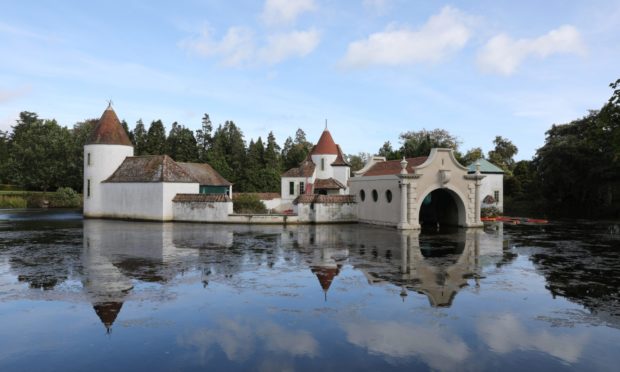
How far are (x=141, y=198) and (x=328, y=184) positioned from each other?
18342 millimetres

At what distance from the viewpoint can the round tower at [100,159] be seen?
4025 cm

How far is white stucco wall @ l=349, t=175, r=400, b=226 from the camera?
104ft

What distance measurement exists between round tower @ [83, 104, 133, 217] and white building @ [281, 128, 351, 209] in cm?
1609

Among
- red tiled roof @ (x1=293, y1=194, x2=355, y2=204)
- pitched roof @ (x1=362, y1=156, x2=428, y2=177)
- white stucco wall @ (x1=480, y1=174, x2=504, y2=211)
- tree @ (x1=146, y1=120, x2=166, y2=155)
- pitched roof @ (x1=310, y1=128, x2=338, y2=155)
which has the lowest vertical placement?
red tiled roof @ (x1=293, y1=194, x2=355, y2=204)

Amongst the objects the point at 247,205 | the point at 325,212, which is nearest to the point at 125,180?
the point at 247,205

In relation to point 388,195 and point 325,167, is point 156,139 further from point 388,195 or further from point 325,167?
point 388,195

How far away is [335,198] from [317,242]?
→ 42.0 feet

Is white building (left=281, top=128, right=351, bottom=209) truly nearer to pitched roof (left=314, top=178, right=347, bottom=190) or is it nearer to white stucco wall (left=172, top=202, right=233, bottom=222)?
pitched roof (left=314, top=178, right=347, bottom=190)

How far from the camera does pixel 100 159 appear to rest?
40469mm

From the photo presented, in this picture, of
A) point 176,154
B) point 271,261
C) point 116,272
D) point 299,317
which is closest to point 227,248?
point 271,261

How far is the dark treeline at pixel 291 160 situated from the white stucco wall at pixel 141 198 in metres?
24.9

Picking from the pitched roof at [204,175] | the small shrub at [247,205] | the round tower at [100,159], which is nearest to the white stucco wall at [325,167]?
the small shrub at [247,205]

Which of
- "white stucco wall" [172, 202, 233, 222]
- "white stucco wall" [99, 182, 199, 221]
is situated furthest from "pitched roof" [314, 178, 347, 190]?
"white stucco wall" [172, 202, 233, 222]

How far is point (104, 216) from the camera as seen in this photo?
4012 cm
